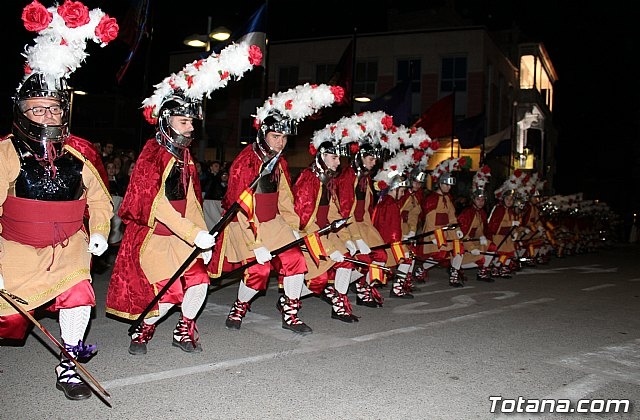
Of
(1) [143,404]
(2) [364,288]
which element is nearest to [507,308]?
(2) [364,288]

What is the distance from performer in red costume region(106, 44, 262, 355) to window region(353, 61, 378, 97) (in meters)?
26.8

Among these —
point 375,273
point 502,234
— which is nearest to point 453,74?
point 502,234

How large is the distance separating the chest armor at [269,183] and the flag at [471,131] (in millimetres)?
17695

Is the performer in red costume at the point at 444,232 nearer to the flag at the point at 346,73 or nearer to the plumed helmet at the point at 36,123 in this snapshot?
the flag at the point at 346,73

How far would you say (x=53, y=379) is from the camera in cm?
463

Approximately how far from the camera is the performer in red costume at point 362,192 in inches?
308

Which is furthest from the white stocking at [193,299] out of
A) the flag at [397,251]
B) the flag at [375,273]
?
the flag at [397,251]

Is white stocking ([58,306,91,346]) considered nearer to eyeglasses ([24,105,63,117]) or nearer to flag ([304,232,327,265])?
eyeglasses ([24,105,63,117])

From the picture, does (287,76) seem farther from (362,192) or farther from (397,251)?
(362,192)

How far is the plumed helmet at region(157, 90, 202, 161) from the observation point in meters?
5.29

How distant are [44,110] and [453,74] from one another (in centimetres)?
2857

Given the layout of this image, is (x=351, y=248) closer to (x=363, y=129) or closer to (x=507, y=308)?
(x=363, y=129)

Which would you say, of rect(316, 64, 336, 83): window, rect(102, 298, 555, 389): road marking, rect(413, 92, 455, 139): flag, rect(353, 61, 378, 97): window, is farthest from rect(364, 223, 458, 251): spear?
rect(316, 64, 336, 83): window

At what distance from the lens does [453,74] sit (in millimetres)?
30859
